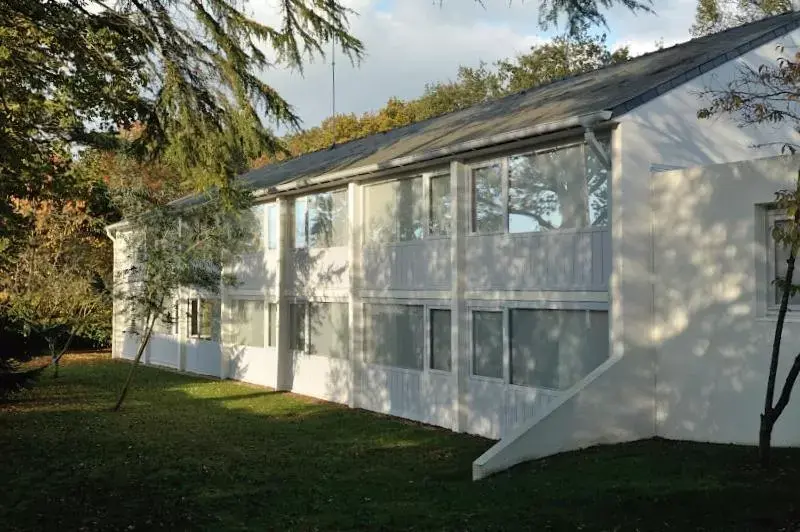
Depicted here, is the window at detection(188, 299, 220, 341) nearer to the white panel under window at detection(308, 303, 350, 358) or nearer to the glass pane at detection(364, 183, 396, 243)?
the white panel under window at detection(308, 303, 350, 358)

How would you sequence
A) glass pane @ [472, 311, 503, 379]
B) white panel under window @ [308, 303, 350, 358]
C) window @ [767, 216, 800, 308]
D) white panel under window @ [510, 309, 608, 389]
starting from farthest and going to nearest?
white panel under window @ [308, 303, 350, 358], glass pane @ [472, 311, 503, 379], white panel under window @ [510, 309, 608, 389], window @ [767, 216, 800, 308]

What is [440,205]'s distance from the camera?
14.5 m

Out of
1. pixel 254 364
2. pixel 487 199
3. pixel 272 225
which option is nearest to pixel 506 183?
pixel 487 199

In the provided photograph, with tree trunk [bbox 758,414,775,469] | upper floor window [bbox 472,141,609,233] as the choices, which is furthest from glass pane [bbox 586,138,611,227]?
tree trunk [bbox 758,414,775,469]

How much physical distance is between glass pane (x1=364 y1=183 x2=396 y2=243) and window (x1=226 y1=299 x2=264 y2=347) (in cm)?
574

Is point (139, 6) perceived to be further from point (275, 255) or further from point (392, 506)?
point (275, 255)

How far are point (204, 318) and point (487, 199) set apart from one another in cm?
1408

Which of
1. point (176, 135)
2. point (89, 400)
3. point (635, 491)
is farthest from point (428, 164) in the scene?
point (89, 400)

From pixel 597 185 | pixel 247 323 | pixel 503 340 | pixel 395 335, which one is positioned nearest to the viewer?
pixel 597 185

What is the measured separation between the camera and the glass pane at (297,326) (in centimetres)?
1933

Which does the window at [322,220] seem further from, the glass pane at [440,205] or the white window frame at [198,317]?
the white window frame at [198,317]

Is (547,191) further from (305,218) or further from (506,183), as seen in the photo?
(305,218)

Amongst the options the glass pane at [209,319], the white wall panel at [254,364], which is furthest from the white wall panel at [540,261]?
the glass pane at [209,319]

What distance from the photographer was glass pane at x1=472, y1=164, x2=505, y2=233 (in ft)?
43.0
